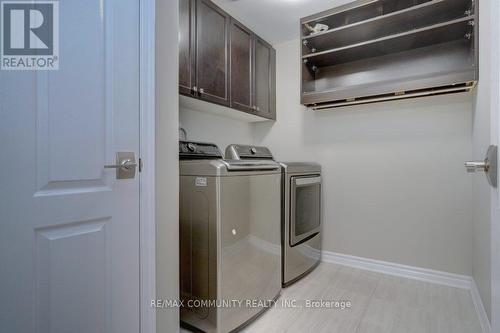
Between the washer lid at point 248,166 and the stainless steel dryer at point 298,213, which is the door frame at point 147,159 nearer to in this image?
the washer lid at point 248,166

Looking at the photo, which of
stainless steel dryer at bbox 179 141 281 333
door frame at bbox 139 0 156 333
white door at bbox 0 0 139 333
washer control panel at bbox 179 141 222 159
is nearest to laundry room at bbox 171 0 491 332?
washer control panel at bbox 179 141 222 159

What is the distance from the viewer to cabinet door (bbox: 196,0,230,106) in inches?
73.5

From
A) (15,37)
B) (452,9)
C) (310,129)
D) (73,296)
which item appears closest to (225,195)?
(73,296)

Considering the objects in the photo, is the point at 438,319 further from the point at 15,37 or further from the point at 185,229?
the point at 15,37

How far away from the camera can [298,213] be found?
2104 millimetres

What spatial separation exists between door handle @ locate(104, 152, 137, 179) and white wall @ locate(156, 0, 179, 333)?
131 millimetres

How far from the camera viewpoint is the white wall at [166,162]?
1148 millimetres

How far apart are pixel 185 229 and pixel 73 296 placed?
653mm

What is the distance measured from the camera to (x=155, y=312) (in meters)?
1.13

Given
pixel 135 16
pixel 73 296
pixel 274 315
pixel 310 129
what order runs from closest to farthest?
1. pixel 73 296
2. pixel 135 16
3. pixel 274 315
4. pixel 310 129

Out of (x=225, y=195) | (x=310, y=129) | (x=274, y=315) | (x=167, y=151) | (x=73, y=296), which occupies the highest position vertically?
(x=310, y=129)

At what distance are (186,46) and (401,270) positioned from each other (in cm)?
260

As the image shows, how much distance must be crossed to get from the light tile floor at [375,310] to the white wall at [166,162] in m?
0.62

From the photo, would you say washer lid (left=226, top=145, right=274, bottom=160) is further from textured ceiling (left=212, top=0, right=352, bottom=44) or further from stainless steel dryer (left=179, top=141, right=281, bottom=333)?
textured ceiling (left=212, top=0, right=352, bottom=44)
